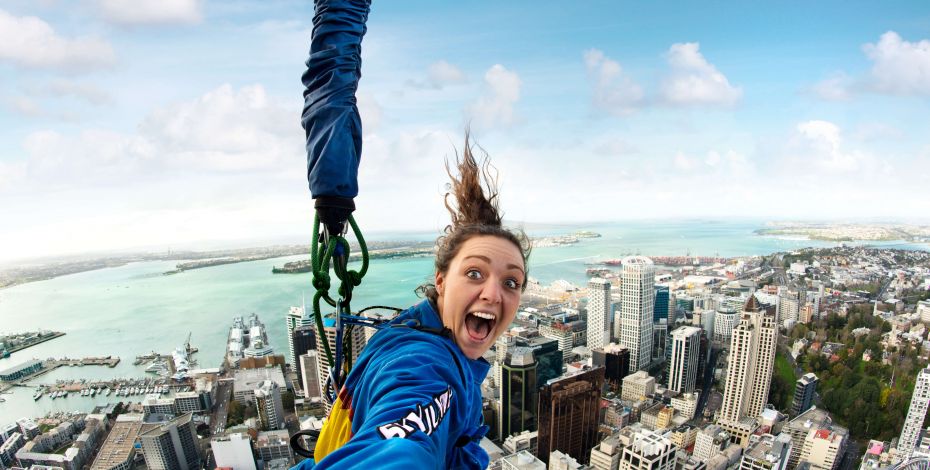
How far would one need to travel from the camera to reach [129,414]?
8.45 m

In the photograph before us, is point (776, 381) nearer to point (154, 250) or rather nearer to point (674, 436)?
point (674, 436)

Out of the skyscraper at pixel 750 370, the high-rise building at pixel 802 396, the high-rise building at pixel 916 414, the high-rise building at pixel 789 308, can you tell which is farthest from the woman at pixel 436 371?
the high-rise building at pixel 789 308

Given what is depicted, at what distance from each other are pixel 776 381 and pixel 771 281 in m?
9.45

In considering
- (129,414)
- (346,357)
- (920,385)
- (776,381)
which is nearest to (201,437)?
(129,414)

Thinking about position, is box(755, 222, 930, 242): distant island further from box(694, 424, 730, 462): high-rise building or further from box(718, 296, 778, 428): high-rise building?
box(694, 424, 730, 462): high-rise building

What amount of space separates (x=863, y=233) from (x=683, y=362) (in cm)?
2728

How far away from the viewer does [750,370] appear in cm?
829

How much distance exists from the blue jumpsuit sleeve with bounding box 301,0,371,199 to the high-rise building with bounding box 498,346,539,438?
7493 millimetres

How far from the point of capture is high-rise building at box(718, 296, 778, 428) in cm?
820

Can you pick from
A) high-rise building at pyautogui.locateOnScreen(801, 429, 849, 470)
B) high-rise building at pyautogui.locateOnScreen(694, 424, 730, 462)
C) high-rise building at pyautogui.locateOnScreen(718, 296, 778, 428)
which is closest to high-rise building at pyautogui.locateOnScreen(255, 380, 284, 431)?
high-rise building at pyautogui.locateOnScreen(694, 424, 730, 462)

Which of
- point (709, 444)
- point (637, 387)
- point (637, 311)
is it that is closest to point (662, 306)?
point (637, 311)

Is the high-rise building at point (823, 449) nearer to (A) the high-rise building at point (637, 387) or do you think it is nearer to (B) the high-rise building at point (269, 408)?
(A) the high-rise building at point (637, 387)

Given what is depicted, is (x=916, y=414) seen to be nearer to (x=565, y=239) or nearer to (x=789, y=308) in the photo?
(x=789, y=308)

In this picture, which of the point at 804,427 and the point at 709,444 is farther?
the point at 804,427
